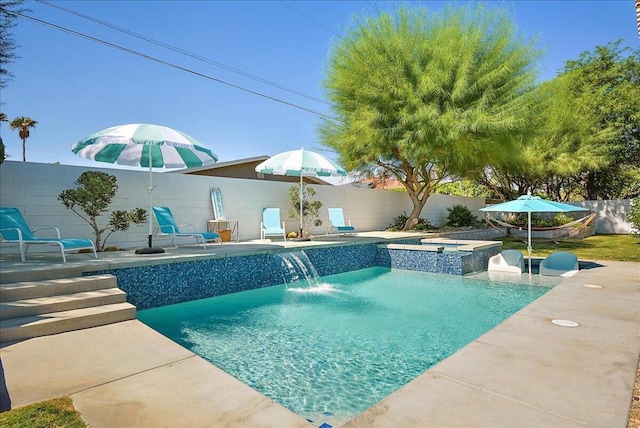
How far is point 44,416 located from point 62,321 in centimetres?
189

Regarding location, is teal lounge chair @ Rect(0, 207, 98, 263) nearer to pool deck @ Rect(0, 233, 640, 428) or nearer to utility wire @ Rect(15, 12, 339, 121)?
pool deck @ Rect(0, 233, 640, 428)

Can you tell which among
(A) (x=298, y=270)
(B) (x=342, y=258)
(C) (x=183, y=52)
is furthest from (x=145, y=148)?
(C) (x=183, y=52)

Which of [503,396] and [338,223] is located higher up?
[338,223]

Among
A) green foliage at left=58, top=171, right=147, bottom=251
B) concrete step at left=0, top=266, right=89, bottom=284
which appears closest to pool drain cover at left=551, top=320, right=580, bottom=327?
concrete step at left=0, top=266, right=89, bottom=284

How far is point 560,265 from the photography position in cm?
848

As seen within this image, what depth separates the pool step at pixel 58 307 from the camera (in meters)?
3.54

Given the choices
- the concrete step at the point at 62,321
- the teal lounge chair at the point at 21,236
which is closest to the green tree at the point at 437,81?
the teal lounge chair at the point at 21,236

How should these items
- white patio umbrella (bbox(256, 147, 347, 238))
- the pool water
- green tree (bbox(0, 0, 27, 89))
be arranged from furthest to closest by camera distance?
white patio umbrella (bbox(256, 147, 347, 238))
green tree (bbox(0, 0, 27, 89))
the pool water

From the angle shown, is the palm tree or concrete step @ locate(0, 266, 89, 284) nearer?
concrete step @ locate(0, 266, 89, 284)

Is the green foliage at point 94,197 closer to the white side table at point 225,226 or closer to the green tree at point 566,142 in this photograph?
the white side table at point 225,226

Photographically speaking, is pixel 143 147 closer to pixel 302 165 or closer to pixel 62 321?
pixel 302 165

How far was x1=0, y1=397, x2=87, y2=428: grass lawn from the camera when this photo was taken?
199 centimetres

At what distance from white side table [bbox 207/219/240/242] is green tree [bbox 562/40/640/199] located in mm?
17640

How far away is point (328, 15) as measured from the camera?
14.6m
